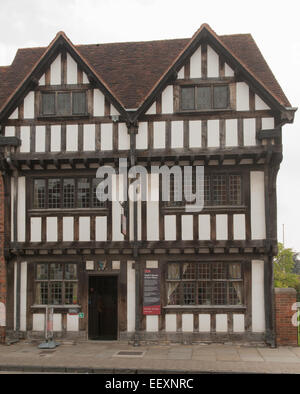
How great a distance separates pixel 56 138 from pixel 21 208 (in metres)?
2.51

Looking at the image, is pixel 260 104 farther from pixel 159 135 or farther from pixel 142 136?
pixel 142 136

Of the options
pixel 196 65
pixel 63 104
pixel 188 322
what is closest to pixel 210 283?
pixel 188 322

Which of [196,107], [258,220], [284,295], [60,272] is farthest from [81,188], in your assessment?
[284,295]

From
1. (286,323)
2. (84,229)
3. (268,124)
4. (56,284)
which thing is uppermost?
(268,124)

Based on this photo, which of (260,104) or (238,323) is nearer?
(238,323)

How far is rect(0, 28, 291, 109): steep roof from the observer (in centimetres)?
1672

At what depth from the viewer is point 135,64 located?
60.0ft

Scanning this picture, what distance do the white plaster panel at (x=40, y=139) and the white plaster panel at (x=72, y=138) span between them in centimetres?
77

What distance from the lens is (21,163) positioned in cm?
1590

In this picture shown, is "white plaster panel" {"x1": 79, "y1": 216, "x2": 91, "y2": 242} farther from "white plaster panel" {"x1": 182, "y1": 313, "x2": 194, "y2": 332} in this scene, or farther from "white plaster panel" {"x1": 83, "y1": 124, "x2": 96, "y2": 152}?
"white plaster panel" {"x1": 182, "y1": 313, "x2": 194, "y2": 332}

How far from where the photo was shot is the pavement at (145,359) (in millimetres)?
11789

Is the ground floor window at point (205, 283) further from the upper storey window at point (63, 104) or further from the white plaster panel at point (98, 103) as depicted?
the upper storey window at point (63, 104)

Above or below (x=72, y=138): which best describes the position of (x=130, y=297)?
below

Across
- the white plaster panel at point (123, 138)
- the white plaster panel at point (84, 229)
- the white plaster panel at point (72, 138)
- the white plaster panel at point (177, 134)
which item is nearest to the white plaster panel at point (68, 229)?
the white plaster panel at point (84, 229)
